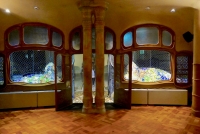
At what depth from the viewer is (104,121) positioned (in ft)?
15.0

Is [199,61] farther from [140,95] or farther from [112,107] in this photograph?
[112,107]

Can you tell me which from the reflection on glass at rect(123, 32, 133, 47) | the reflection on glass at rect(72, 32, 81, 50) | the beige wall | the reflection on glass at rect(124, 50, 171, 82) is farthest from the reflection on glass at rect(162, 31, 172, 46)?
the reflection on glass at rect(72, 32, 81, 50)

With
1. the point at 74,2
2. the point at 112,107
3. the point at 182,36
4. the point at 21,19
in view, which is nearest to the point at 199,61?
the point at 182,36

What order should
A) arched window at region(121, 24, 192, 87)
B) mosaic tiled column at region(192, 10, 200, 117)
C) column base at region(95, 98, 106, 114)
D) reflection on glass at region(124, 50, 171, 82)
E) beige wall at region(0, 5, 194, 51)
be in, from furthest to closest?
1. reflection on glass at region(124, 50, 171, 82)
2. arched window at region(121, 24, 192, 87)
3. beige wall at region(0, 5, 194, 51)
4. column base at region(95, 98, 106, 114)
5. mosaic tiled column at region(192, 10, 200, 117)

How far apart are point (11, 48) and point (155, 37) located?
503 cm

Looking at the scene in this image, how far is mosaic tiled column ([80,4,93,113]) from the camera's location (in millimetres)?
5055

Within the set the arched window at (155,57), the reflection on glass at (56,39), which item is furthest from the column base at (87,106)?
the reflection on glass at (56,39)

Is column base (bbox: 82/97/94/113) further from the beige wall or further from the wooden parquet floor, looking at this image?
the beige wall

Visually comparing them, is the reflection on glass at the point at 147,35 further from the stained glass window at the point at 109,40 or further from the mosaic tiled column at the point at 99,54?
the mosaic tiled column at the point at 99,54

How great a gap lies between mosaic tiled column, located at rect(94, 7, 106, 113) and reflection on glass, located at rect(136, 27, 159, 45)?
68.0 inches

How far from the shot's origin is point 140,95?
19.8ft

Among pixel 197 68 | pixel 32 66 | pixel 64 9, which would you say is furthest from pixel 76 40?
pixel 197 68

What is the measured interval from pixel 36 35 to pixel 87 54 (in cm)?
208

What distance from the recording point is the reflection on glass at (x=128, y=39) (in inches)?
245
